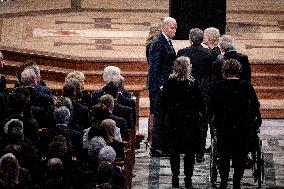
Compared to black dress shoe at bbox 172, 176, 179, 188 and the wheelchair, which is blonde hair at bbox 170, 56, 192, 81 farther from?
black dress shoe at bbox 172, 176, 179, 188

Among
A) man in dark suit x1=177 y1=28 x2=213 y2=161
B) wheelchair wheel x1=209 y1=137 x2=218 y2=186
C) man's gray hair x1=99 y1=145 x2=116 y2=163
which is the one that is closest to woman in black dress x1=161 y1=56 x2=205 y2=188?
wheelchair wheel x1=209 y1=137 x2=218 y2=186

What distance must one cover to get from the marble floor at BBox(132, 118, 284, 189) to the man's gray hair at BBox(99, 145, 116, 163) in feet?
5.74

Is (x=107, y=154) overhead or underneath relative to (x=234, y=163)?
overhead

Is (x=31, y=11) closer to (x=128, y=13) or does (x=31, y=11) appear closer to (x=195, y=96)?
(x=128, y=13)

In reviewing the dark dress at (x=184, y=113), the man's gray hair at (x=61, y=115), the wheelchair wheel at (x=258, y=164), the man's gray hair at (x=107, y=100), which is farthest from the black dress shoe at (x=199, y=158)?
the man's gray hair at (x=61, y=115)

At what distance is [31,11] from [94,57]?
3343mm

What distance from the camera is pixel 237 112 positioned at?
7922mm

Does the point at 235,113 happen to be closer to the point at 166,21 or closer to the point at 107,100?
the point at 107,100

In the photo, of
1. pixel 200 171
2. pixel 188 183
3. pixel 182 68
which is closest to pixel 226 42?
pixel 182 68

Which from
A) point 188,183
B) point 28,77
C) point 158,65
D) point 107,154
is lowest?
point 188,183

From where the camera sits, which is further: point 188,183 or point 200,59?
point 200,59

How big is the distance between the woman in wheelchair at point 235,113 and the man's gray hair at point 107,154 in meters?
1.59

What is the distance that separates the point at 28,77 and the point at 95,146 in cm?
158

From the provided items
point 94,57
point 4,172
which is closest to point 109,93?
point 4,172
